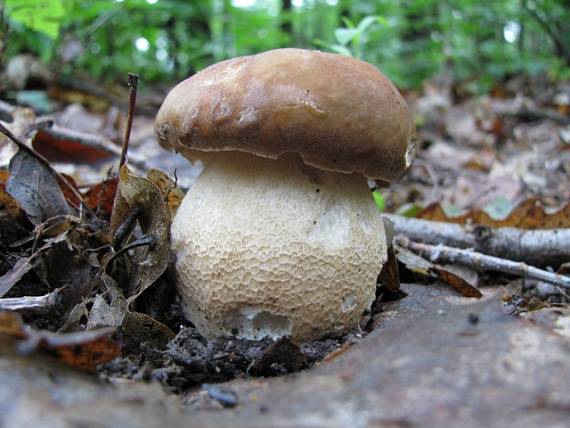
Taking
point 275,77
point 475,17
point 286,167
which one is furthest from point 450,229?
point 475,17

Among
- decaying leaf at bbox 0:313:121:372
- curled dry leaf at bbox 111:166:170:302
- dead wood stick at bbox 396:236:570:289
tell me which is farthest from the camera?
dead wood stick at bbox 396:236:570:289

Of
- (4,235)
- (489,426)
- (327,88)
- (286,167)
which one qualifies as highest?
(327,88)

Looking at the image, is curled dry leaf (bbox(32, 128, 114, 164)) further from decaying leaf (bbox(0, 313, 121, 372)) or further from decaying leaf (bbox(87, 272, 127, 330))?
decaying leaf (bbox(0, 313, 121, 372))

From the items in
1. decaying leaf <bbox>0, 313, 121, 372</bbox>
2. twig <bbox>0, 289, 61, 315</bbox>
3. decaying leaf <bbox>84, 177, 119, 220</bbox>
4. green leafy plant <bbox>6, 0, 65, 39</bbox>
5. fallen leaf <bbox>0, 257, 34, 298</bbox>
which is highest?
green leafy plant <bbox>6, 0, 65, 39</bbox>

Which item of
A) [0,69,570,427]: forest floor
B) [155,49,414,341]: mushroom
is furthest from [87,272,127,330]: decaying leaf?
[155,49,414,341]: mushroom

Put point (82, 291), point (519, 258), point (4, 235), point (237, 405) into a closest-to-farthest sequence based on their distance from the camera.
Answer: point (237, 405)
point (82, 291)
point (4, 235)
point (519, 258)

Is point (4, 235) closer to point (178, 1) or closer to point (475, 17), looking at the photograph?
point (178, 1)

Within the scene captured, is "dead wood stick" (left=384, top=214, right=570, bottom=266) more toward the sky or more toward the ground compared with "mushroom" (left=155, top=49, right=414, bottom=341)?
more toward the ground
